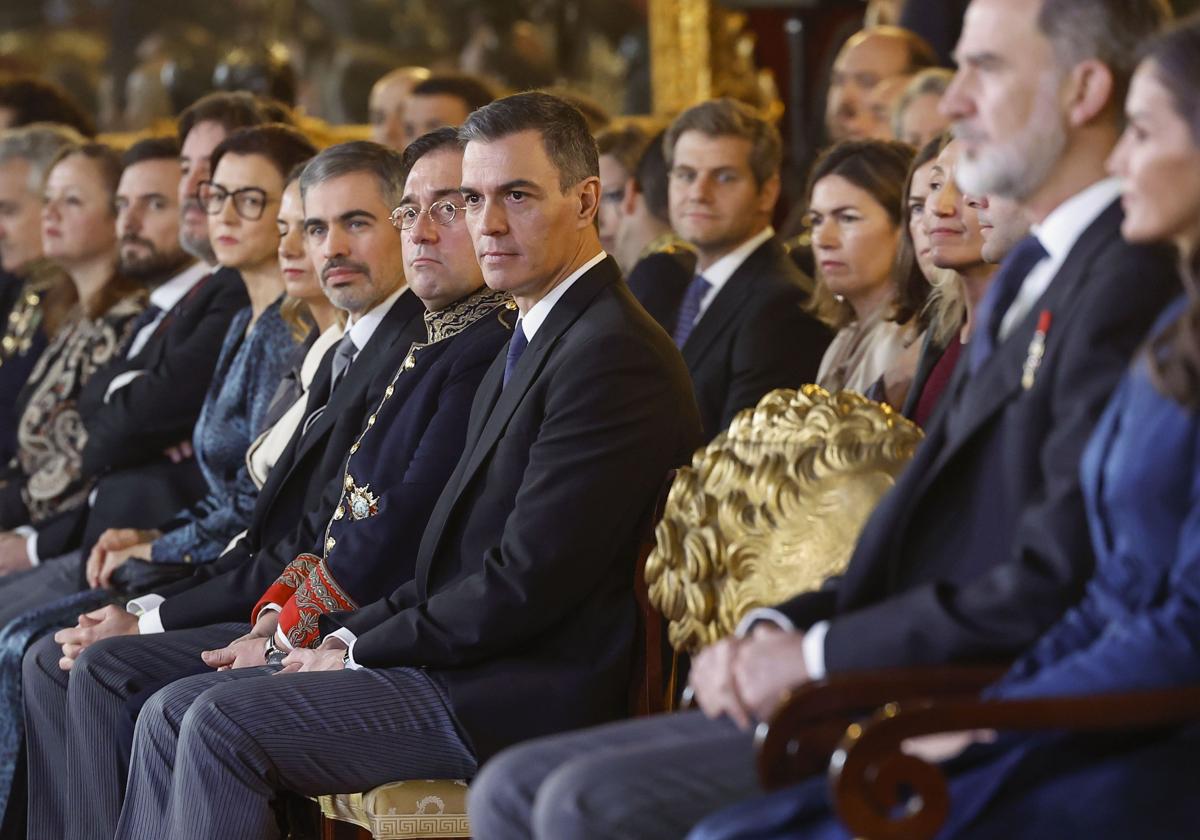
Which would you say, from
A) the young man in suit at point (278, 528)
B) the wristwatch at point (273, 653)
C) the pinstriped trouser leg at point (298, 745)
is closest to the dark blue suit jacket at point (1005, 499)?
the pinstriped trouser leg at point (298, 745)

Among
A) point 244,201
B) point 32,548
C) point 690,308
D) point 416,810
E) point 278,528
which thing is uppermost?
point 244,201

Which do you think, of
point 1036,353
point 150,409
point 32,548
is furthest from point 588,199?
point 32,548

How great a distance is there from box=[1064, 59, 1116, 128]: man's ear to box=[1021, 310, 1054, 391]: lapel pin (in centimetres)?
29

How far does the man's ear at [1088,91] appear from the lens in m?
2.51

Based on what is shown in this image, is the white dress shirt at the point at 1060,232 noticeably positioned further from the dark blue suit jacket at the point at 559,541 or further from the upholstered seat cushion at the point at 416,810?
the upholstered seat cushion at the point at 416,810

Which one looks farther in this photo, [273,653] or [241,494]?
[241,494]

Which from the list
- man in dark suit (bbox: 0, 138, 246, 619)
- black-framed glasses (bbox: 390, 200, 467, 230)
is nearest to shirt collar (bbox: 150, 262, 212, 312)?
man in dark suit (bbox: 0, 138, 246, 619)

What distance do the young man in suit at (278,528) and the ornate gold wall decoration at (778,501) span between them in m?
1.49

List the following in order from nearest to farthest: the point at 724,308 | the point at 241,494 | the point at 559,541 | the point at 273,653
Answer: the point at 559,541
the point at 273,653
the point at 241,494
the point at 724,308

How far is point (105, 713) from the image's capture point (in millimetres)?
4152

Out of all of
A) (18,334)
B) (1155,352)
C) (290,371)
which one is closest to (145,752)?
(290,371)

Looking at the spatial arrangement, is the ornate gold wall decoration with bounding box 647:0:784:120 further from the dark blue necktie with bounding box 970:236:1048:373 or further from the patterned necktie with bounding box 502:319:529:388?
the dark blue necktie with bounding box 970:236:1048:373

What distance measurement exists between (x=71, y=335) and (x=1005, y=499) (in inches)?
174

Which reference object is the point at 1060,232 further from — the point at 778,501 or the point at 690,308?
the point at 690,308
